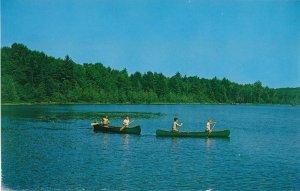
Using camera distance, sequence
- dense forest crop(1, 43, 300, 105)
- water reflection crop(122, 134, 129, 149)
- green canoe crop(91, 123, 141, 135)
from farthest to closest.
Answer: dense forest crop(1, 43, 300, 105) → green canoe crop(91, 123, 141, 135) → water reflection crop(122, 134, 129, 149)

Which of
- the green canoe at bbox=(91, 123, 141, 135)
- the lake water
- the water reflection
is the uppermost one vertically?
the green canoe at bbox=(91, 123, 141, 135)

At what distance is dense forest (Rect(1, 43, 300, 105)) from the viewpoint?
3447 inches

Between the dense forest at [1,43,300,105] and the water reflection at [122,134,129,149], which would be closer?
the water reflection at [122,134,129,149]

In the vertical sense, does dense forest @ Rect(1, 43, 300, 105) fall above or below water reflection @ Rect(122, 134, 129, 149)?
above

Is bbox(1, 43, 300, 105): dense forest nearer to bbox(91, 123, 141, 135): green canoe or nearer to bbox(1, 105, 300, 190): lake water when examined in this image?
bbox(91, 123, 141, 135): green canoe

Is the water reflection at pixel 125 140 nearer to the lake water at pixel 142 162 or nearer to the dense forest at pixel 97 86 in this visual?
the lake water at pixel 142 162

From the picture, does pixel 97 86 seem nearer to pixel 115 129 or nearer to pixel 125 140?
pixel 115 129

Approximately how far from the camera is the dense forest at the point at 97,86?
87562 millimetres

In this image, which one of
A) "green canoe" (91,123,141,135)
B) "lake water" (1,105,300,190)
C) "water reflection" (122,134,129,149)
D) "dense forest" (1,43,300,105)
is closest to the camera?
"lake water" (1,105,300,190)

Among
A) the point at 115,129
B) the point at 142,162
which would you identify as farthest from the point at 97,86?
the point at 142,162

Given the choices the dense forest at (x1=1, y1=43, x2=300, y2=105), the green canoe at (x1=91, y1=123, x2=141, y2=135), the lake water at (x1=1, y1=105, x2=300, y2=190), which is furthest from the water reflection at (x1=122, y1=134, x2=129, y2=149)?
the dense forest at (x1=1, y1=43, x2=300, y2=105)

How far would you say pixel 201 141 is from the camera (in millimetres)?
36750

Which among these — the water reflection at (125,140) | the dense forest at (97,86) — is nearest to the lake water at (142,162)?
the water reflection at (125,140)

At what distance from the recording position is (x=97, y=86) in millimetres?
115812
